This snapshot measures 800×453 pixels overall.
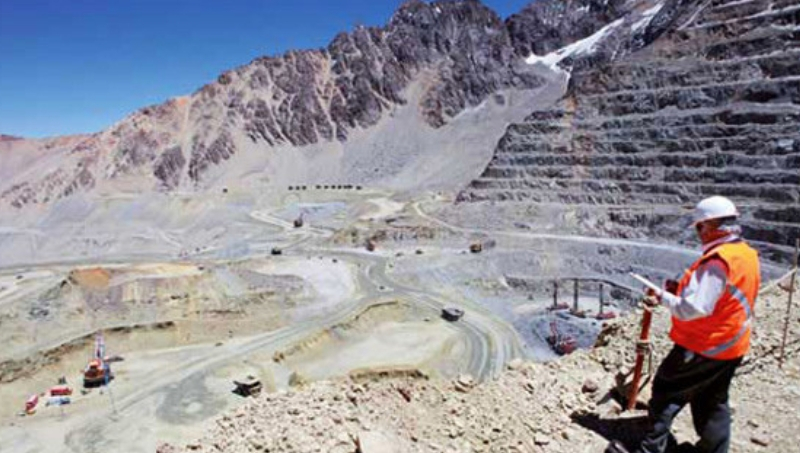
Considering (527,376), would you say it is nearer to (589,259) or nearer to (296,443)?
(296,443)

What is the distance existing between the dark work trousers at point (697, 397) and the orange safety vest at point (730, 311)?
16cm

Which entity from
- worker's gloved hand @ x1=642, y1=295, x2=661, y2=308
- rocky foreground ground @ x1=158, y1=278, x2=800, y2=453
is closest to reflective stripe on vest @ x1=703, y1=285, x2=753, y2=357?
worker's gloved hand @ x1=642, y1=295, x2=661, y2=308

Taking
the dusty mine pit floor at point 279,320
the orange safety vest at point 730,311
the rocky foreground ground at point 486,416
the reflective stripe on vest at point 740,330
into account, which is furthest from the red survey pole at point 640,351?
the dusty mine pit floor at point 279,320

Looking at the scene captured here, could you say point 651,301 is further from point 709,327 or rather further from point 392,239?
point 392,239

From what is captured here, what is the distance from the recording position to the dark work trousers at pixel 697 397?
5941mm

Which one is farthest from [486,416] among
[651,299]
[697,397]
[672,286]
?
[672,286]

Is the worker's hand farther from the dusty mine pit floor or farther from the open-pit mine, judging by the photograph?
the dusty mine pit floor

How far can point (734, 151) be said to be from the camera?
57781 mm

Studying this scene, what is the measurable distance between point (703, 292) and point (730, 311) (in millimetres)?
404

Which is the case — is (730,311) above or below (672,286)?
below

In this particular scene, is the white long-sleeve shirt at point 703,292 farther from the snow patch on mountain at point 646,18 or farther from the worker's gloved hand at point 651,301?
the snow patch on mountain at point 646,18

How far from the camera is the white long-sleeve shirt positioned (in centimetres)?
547

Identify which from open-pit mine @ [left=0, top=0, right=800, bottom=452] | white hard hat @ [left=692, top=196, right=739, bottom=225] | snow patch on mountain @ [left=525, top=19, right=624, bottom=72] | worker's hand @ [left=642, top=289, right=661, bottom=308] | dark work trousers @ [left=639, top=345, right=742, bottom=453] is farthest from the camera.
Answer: snow patch on mountain @ [left=525, top=19, right=624, bottom=72]

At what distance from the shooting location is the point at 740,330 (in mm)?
5699
